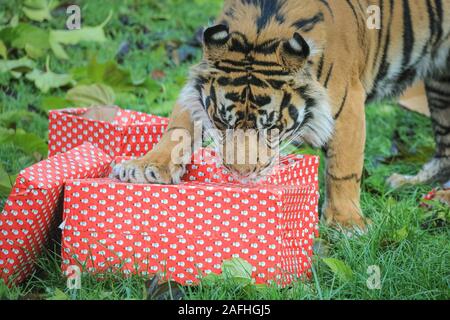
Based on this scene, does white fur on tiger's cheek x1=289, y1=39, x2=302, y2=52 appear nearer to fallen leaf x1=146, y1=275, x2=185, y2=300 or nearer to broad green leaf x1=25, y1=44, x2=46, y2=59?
fallen leaf x1=146, y1=275, x2=185, y2=300

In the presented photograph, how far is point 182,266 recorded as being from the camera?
8.43 feet

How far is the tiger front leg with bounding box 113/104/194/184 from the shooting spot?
289cm

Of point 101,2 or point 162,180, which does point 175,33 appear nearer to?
point 101,2

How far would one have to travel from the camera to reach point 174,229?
2.57m

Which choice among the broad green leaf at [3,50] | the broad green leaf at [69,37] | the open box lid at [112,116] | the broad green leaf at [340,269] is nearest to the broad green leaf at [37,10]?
the broad green leaf at [69,37]

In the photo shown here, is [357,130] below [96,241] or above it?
above

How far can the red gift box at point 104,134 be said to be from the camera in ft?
10.7

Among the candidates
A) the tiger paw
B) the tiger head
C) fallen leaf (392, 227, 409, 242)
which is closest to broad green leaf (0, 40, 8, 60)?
the tiger paw

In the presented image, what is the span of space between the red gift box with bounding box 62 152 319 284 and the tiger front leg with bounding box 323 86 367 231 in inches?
24.5

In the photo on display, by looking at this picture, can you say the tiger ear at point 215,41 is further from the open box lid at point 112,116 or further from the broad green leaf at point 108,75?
the broad green leaf at point 108,75

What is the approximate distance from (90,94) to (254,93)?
5.93 feet
